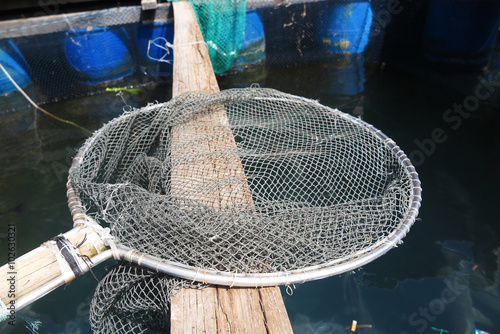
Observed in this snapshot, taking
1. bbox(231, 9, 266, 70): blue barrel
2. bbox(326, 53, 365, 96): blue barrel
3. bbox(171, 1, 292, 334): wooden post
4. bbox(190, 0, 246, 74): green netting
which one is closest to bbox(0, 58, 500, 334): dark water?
bbox(326, 53, 365, 96): blue barrel

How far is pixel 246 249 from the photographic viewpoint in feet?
4.97

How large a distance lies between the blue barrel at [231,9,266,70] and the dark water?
20.5 inches

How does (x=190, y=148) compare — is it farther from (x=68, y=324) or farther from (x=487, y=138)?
(x=487, y=138)

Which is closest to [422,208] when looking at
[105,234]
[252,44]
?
[105,234]

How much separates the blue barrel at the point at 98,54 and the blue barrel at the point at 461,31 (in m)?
5.56

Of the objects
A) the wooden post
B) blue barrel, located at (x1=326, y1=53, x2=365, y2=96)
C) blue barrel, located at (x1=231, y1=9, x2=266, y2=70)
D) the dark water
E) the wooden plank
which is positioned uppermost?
the wooden plank

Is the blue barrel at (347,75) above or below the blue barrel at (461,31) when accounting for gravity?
below

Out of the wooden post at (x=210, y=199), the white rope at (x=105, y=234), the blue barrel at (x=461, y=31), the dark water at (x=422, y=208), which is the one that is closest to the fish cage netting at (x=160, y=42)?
the dark water at (x=422, y=208)

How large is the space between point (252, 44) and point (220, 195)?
16.6ft

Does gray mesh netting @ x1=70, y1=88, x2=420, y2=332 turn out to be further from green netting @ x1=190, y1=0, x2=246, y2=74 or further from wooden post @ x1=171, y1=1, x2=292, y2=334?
green netting @ x1=190, y1=0, x2=246, y2=74

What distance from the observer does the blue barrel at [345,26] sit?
6.32 meters

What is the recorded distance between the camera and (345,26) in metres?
6.46

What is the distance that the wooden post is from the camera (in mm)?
1312

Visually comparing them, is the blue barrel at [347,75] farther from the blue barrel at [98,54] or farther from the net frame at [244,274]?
the net frame at [244,274]
